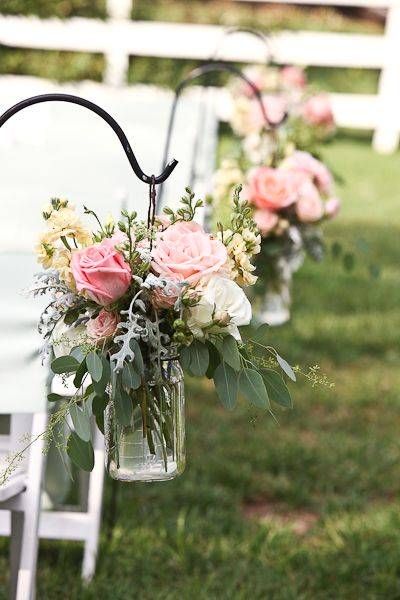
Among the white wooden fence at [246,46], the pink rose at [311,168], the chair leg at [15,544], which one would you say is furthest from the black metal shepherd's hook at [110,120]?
the white wooden fence at [246,46]

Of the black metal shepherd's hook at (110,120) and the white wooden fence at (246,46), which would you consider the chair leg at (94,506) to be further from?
the white wooden fence at (246,46)

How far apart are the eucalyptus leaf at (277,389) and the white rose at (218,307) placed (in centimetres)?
12

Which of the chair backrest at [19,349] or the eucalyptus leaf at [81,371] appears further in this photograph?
the chair backrest at [19,349]

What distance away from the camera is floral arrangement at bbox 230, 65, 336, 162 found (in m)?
4.25

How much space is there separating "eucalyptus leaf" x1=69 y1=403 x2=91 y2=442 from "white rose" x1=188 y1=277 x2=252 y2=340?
201 mm

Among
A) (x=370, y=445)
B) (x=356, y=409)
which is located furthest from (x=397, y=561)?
(x=356, y=409)

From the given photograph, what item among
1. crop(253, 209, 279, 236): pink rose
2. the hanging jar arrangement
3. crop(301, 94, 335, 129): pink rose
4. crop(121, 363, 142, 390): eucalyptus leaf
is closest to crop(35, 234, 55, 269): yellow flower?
the hanging jar arrangement

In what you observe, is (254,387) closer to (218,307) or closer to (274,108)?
(218,307)

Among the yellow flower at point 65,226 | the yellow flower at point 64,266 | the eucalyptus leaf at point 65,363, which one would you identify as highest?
the yellow flower at point 65,226

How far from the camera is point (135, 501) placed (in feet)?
11.8

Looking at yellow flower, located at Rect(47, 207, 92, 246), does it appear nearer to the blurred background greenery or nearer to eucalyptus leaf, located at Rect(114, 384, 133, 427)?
eucalyptus leaf, located at Rect(114, 384, 133, 427)

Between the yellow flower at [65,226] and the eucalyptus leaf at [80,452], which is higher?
the yellow flower at [65,226]

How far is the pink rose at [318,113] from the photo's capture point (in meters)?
5.16

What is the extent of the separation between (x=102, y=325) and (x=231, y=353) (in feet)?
0.64
